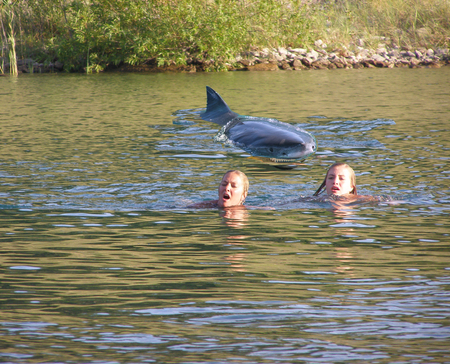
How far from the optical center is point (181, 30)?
2591 cm

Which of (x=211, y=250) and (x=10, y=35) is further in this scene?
(x=10, y=35)

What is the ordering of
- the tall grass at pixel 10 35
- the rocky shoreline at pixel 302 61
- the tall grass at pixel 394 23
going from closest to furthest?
the tall grass at pixel 10 35 < the rocky shoreline at pixel 302 61 < the tall grass at pixel 394 23

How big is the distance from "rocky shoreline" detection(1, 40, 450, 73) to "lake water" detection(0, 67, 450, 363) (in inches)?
576

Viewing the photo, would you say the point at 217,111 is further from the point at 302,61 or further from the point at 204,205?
the point at 302,61

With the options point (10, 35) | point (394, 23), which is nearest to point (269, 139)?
point (10, 35)

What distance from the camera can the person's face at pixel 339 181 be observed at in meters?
7.11

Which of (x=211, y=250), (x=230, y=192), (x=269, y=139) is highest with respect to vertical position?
(x=269, y=139)

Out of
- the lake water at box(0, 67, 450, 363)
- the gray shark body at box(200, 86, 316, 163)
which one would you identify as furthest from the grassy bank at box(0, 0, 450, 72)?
the gray shark body at box(200, 86, 316, 163)

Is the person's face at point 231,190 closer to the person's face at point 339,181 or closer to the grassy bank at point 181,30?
the person's face at point 339,181

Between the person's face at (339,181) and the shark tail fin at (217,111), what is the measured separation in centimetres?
578

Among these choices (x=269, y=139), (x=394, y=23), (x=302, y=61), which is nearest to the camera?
(x=269, y=139)

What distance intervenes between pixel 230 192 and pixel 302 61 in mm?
21967

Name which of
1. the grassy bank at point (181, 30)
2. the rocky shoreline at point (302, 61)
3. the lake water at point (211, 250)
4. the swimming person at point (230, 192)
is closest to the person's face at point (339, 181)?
the lake water at point (211, 250)

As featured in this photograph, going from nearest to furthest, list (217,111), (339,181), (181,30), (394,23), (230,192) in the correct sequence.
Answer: (230,192) → (339,181) → (217,111) → (181,30) → (394,23)
